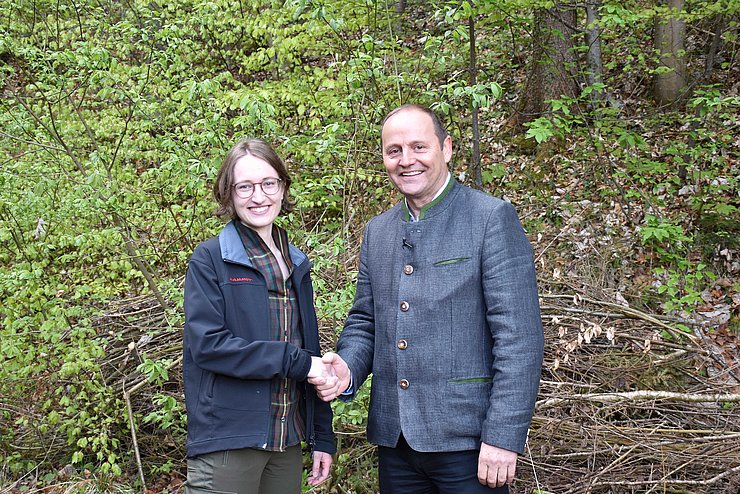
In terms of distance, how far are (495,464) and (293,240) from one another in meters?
3.01

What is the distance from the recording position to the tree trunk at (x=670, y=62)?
27.9 feet

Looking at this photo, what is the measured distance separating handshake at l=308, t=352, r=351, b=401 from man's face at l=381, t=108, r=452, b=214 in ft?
2.41

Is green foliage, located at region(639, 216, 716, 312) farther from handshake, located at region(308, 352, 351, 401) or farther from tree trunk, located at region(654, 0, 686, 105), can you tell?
handshake, located at region(308, 352, 351, 401)

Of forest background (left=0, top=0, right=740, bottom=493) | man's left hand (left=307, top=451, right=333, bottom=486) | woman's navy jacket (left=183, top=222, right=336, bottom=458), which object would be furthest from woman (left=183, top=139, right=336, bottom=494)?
forest background (left=0, top=0, right=740, bottom=493)

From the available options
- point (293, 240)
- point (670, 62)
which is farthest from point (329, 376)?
point (670, 62)

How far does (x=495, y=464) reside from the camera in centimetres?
239

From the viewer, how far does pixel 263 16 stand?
607 cm

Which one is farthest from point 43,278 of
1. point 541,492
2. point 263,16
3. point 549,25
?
point 549,25

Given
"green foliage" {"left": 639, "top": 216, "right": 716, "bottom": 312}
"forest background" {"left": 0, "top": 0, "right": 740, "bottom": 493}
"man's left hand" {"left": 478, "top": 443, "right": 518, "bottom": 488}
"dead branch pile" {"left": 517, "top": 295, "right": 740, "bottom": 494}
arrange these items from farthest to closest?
"green foliage" {"left": 639, "top": 216, "right": 716, "bottom": 312} < "forest background" {"left": 0, "top": 0, "right": 740, "bottom": 493} < "dead branch pile" {"left": 517, "top": 295, "right": 740, "bottom": 494} < "man's left hand" {"left": 478, "top": 443, "right": 518, "bottom": 488}

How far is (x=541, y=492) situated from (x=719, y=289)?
11.7 ft

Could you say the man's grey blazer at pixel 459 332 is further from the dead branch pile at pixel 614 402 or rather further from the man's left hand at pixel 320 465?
the dead branch pile at pixel 614 402

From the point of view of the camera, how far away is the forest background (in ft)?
14.2

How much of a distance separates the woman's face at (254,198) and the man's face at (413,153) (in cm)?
49

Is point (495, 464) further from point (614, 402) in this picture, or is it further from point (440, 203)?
point (614, 402)
